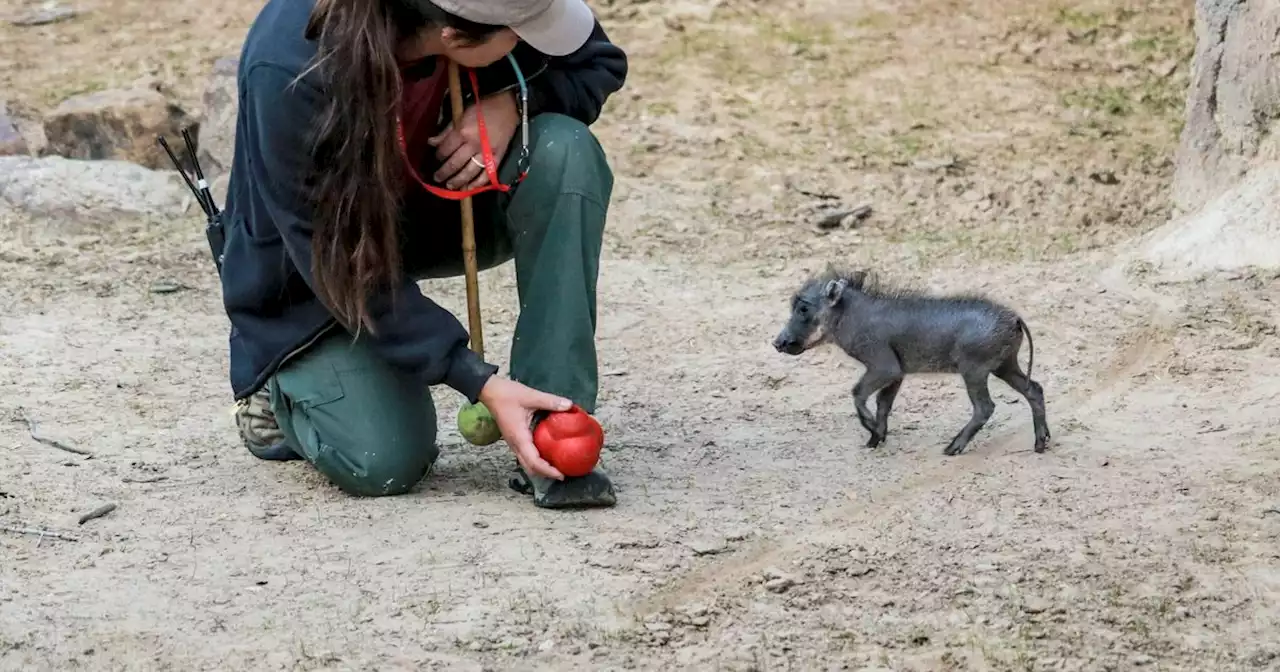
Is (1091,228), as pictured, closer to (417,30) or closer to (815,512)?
(815,512)

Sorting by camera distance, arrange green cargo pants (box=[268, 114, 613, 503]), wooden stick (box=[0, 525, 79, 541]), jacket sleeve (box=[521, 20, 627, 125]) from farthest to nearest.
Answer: jacket sleeve (box=[521, 20, 627, 125]) < green cargo pants (box=[268, 114, 613, 503]) < wooden stick (box=[0, 525, 79, 541])

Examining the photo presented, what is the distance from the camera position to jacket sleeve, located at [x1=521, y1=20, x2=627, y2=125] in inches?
163

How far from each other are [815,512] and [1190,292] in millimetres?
2327

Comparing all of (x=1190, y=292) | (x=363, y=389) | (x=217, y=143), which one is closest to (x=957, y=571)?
(x=363, y=389)

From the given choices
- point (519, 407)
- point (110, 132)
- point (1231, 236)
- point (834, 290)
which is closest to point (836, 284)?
point (834, 290)

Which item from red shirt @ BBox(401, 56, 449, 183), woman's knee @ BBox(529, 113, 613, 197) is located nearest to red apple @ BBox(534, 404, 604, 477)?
woman's knee @ BBox(529, 113, 613, 197)

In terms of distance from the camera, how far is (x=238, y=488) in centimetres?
427

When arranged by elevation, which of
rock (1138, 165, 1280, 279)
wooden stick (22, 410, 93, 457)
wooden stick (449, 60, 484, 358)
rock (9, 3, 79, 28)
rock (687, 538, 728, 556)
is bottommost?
rock (9, 3, 79, 28)

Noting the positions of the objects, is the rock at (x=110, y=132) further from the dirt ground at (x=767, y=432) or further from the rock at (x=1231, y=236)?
the rock at (x=1231, y=236)

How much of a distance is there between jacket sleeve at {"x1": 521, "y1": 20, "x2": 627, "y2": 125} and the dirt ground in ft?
3.18

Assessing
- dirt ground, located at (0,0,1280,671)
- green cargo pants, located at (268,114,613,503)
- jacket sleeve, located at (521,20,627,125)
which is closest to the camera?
dirt ground, located at (0,0,1280,671)

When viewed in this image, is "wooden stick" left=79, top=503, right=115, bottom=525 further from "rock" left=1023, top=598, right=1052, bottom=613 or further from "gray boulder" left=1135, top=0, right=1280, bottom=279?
"gray boulder" left=1135, top=0, right=1280, bottom=279

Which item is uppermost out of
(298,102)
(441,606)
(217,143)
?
(298,102)

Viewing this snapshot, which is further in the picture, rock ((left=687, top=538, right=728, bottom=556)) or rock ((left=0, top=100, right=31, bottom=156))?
rock ((left=0, top=100, right=31, bottom=156))
